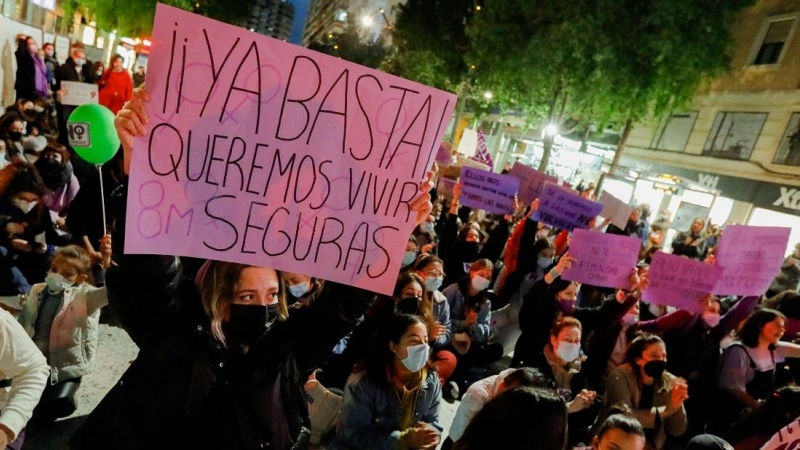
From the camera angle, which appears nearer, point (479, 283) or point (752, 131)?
point (479, 283)


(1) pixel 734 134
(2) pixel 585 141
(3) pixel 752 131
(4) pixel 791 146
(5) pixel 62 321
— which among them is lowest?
(5) pixel 62 321

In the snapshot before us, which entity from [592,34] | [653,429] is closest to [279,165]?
[653,429]

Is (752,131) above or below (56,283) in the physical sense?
above

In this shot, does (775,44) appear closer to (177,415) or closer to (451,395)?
(451,395)

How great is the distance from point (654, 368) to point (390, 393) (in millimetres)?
2129

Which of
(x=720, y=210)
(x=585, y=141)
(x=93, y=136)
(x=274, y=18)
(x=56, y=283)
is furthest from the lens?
(x=274, y=18)

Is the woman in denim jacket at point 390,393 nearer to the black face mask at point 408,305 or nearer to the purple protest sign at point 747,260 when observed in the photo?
the black face mask at point 408,305

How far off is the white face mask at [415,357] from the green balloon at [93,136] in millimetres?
2811

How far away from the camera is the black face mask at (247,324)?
190 cm

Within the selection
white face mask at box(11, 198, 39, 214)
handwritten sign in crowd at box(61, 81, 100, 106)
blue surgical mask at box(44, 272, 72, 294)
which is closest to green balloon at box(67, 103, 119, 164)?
blue surgical mask at box(44, 272, 72, 294)

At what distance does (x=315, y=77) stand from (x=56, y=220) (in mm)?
4827

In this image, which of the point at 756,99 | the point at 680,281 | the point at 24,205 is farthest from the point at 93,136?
the point at 756,99

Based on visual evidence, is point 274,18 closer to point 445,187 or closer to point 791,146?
point 791,146

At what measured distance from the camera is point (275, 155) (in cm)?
208
